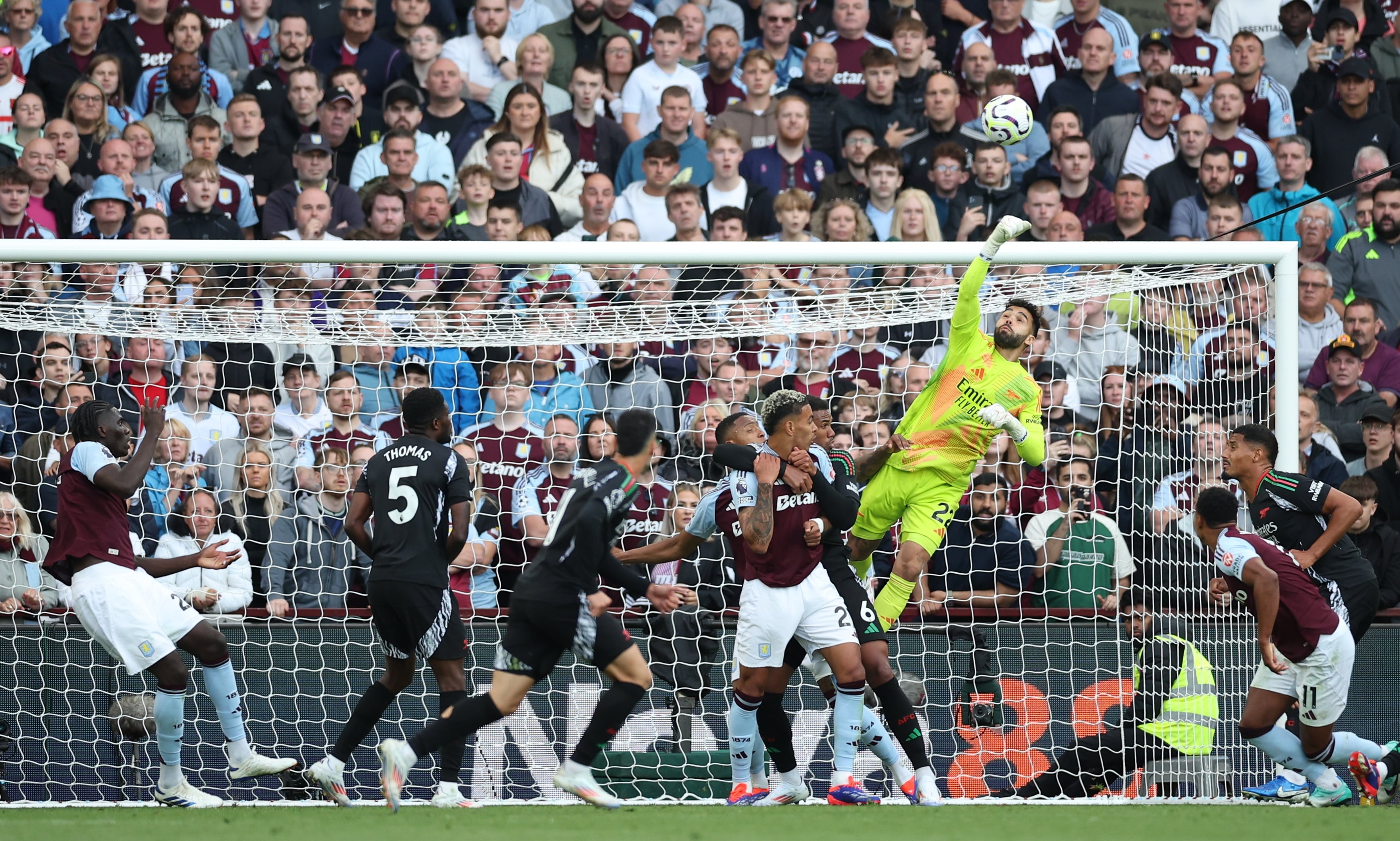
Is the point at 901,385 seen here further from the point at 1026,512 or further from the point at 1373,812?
the point at 1373,812

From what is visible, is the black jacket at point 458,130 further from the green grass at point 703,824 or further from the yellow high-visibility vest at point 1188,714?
the yellow high-visibility vest at point 1188,714

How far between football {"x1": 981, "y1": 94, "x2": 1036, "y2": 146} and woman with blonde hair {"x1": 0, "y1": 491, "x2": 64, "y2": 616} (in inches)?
241

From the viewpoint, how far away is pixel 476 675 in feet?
30.2

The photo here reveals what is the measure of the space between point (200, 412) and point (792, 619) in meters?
4.70

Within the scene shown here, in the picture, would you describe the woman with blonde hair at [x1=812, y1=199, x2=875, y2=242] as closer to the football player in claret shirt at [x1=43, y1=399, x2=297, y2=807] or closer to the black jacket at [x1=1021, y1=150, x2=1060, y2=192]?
the black jacket at [x1=1021, y1=150, x2=1060, y2=192]

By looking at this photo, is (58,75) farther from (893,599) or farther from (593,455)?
(893,599)

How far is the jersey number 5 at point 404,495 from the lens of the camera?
7617 millimetres

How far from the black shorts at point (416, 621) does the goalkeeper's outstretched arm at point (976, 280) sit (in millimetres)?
3065

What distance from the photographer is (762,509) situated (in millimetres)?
7305

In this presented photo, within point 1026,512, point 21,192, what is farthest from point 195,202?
point 1026,512

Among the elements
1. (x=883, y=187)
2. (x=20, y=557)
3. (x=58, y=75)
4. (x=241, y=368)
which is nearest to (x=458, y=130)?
(x=241, y=368)

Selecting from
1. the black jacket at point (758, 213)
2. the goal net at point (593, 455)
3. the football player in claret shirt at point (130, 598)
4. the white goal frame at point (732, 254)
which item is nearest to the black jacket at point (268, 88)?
the goal net at point (593, 455)

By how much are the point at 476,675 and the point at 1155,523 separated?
14.1ft

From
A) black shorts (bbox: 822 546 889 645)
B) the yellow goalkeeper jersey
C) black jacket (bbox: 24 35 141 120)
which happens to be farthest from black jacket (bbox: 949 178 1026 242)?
black jacket (bbox: 24 35 141 120)
